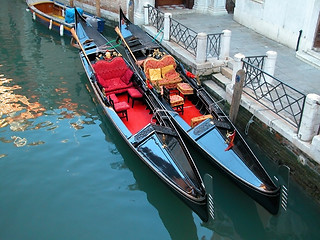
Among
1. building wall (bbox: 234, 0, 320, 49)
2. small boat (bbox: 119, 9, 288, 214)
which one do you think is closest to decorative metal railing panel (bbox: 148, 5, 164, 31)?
small boat (bbox: 119, 9, 288, 214)

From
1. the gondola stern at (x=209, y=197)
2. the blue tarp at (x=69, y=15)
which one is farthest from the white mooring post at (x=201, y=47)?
the blue tarp at (x=69, y=15)

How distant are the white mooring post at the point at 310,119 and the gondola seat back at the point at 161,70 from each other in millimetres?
2835

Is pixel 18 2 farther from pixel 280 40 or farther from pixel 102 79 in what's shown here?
pixel 280 40

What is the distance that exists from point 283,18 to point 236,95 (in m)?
3.63

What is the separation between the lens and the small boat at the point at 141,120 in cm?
466

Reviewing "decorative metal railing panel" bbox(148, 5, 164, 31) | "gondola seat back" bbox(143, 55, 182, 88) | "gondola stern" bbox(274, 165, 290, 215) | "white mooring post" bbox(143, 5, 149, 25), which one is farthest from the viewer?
"white mooring post" bbox(143, 5, 149, 25)

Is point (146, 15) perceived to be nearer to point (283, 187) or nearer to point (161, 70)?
point (161, 70)

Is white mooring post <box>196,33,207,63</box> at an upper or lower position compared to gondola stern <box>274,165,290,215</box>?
upper

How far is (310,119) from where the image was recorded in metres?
4.75

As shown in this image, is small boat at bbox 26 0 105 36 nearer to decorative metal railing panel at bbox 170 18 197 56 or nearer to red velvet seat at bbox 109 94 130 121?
decorative metal railing panel at bbox 170 18 197 56

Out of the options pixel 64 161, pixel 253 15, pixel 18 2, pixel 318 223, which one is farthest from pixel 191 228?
pixel 18 2

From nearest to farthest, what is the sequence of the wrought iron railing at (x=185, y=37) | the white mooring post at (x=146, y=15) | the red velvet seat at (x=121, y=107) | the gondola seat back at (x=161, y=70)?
1. the red velvet seat at (x=121, y=107)
2. the gondola seat back at (x=161, y=70)
3. the wrought iron railing at (x=185, y=37)
4. the white mooring post at (x=146, y=15)

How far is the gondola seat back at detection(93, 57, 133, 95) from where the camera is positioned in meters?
7.14

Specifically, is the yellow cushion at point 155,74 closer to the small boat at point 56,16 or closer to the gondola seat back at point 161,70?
the gondola seat back at point 161,70
